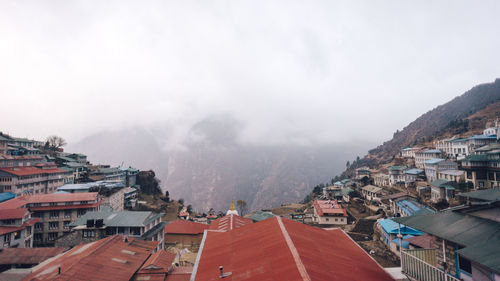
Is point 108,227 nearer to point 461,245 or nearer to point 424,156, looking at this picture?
point 461,245

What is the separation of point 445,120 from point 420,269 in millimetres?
187304

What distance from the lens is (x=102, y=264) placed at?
19078mm

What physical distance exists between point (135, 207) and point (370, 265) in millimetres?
61666

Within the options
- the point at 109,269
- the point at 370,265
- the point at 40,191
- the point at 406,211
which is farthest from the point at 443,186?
the point at 40,191

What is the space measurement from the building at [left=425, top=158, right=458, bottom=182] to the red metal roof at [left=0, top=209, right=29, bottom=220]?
84997mm

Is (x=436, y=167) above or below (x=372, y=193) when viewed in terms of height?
above

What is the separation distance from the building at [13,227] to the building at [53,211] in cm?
555

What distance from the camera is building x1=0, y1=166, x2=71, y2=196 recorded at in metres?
43.3

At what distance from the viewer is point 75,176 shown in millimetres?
65938

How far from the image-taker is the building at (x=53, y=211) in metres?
37.8

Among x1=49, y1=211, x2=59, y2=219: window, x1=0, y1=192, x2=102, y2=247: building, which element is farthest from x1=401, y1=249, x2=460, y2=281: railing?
x1=49, y1=211, x2=59, y2=219: window

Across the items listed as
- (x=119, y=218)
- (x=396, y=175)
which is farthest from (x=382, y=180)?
(x=119, y=218)

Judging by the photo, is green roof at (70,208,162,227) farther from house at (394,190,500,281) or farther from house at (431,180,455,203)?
house at (431,180,455,203)

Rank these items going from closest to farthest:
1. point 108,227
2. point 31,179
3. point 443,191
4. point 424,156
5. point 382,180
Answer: point 108,227
point 443,191
point 31,179
point 382,180
point 424,156
